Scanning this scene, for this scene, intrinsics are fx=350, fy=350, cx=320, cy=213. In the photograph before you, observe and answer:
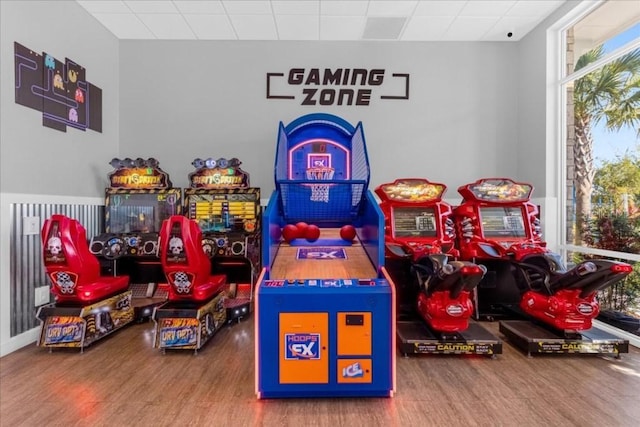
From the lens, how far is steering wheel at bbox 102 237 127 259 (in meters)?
3.74

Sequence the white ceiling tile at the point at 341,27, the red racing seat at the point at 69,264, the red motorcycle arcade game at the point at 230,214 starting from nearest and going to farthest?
the red racing seat at the point at 69,264 → the red motorcycle arcade game at the point at 230,214 → the white ceiling tile at the point at 341,27

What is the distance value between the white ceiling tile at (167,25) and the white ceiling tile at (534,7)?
409 centimetres

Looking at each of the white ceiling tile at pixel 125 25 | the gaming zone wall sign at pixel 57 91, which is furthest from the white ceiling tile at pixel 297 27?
the gaming zone wall sign at pixel 57 91

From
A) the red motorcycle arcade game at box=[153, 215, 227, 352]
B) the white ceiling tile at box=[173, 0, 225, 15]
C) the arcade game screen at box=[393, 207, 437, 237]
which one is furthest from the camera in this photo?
the white ceiling tile at box=[173, 0, 225, 15]

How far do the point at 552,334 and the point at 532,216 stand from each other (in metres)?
1.43

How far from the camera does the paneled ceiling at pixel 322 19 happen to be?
4.11 meters

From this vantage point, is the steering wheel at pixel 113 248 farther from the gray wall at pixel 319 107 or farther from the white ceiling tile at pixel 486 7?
the white ceiling tile at pixel 486 7

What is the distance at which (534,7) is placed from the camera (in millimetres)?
4203

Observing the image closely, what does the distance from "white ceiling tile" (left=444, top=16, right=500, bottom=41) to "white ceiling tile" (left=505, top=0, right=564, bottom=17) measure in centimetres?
23

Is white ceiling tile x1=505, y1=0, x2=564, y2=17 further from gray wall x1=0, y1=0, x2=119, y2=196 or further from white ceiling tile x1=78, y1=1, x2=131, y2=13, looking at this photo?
gray wall x1=0, y1=0, x2=119, y2=196

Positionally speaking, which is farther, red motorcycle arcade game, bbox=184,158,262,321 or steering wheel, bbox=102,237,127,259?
red motorcycle arcade game, bbox=184,158,262,321

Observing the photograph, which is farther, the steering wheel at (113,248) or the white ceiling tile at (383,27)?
the white ceiling tile at (383,27)

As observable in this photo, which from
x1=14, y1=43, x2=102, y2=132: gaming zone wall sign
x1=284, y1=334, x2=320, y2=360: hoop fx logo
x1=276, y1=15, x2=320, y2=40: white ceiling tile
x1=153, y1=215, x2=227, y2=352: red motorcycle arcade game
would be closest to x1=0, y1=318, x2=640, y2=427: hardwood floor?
x1=153, y1=215, x2=227, y2=352: red motorcycle arcade game

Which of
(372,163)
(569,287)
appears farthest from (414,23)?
(569,287)
